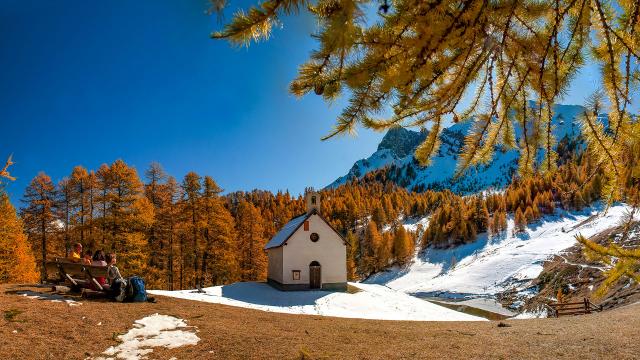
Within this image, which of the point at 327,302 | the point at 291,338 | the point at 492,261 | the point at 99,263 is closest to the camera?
the point at 291,338

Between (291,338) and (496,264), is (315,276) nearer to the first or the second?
(291,338)

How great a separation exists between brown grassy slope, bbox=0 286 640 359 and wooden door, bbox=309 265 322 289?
13.1 metres

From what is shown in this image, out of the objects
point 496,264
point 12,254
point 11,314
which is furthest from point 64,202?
point 496,264

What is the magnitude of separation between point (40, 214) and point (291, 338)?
96.0 feet

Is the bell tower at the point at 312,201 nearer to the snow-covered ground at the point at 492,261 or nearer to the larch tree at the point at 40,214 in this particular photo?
the larch tree at the point at 40,214

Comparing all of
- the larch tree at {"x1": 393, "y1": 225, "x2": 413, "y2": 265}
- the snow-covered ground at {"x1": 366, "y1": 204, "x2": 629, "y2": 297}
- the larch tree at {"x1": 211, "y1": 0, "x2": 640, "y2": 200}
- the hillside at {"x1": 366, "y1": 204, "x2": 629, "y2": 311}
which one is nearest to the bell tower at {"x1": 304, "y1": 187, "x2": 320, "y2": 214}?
the hillside at {"x1": 366, "y1": 204, "x2": 629, "y2": 311}

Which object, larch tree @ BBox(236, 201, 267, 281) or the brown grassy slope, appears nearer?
the brown grassy slope

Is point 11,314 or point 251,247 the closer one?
point 11,314

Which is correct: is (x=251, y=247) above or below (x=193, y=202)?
below

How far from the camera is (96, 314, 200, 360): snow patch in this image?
846cm

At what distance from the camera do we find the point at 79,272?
1327cm

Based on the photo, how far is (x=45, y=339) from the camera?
8.42 m

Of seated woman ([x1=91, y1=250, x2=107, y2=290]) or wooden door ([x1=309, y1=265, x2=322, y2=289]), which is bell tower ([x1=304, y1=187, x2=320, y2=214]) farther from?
seated woman ([x1=91, y1=250, x2=107, y2=290])

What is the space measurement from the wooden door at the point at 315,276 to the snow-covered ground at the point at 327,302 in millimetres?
1685
